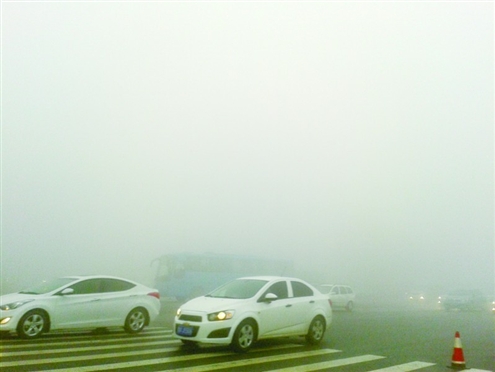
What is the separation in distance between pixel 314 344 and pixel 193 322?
11.7ft

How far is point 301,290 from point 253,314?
2.20m

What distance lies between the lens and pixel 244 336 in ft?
35.4

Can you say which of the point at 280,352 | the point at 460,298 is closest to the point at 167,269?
the point at 460,298

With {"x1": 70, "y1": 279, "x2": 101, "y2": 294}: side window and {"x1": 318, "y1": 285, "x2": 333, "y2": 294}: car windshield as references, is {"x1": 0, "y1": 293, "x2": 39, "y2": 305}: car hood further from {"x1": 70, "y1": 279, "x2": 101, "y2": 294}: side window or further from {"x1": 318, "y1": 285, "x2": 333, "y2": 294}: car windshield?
{"x1": 318, "y1": 285, "x2": 333, "y2": 294}: car windshield

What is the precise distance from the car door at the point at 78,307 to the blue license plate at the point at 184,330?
3440 millimetres

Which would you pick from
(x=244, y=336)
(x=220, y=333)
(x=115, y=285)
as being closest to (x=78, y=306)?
(x=115, y=285)

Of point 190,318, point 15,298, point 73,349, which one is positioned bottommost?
point 73,349

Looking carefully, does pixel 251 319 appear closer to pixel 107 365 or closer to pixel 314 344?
pixel 314 344

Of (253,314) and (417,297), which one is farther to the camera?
(417,297)

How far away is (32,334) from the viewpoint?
40.3ft

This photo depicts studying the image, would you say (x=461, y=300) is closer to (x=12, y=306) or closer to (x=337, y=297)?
(x=337, y=297)

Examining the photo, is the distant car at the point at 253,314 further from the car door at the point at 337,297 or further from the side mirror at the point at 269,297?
the car door at the point at 337,297

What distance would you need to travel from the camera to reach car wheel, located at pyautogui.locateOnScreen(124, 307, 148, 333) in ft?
46.4

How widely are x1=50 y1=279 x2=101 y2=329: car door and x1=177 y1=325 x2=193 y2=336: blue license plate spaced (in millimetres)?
3440
